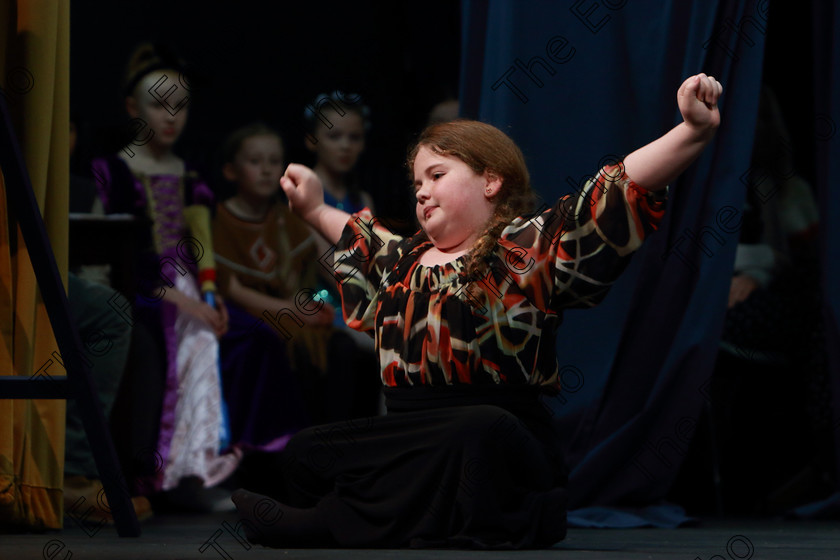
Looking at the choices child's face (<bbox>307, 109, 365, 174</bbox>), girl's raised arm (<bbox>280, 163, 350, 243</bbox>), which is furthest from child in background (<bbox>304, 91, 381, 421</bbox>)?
girl's raised arm (<bbox>280, 163, 350, 243</bbox>)

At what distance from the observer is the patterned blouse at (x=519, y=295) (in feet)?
6.52

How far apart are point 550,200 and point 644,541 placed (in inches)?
36.4

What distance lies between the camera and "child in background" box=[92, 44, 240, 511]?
3.26 metres

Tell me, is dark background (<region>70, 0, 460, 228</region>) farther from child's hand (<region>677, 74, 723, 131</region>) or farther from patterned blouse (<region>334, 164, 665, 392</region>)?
child's hand (<region>677, 74, 723, 131</region>)

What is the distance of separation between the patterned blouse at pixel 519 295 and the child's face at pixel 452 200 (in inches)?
2.7

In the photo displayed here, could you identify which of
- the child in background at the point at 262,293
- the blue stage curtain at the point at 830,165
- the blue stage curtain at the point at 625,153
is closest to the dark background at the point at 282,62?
the child in background at the point at 262,293

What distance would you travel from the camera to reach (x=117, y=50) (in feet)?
15.6

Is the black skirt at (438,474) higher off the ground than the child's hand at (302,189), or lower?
lower

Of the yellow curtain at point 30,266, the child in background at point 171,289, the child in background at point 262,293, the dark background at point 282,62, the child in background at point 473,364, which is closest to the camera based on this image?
the child in background at point 473,364

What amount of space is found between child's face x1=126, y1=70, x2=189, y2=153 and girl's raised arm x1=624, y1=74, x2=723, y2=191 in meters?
2.12

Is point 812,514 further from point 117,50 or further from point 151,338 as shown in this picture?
point 117,50

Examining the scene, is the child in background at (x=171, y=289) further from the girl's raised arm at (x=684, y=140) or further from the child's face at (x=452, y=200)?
the girl's raised arm at (x=684, y=140)

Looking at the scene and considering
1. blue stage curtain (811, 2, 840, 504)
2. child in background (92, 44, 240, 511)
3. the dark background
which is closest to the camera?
blue stage curtain (811, 2, 840, 504)

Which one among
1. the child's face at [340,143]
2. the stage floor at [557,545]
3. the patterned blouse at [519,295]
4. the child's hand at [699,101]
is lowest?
the stage floor at [557,545]
